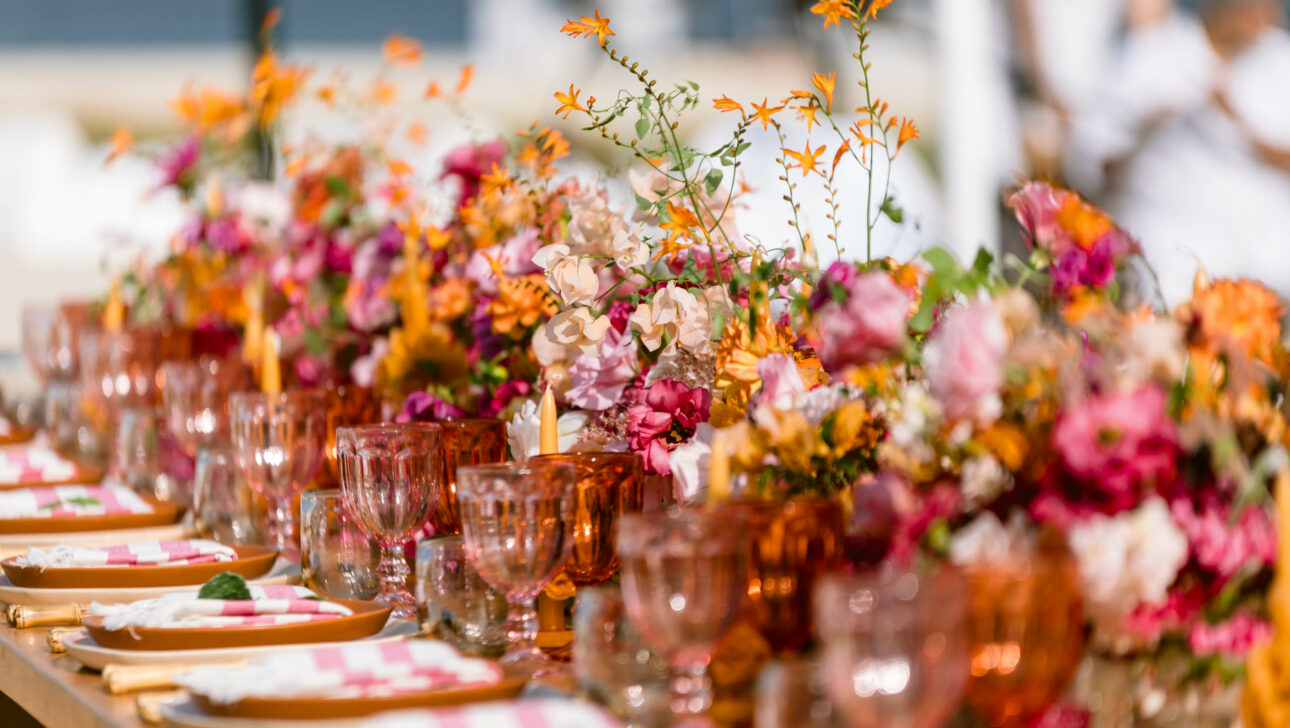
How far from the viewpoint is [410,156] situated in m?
2.25

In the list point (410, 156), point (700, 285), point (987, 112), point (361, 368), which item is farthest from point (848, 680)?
point (987, 112)

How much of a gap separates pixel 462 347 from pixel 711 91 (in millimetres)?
4766

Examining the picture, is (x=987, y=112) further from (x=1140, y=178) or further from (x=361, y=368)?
(x=361, y=368)

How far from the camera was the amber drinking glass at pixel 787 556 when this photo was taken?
92cm

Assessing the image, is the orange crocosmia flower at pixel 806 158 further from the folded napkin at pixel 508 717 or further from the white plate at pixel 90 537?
the white plate at pixel 90 537

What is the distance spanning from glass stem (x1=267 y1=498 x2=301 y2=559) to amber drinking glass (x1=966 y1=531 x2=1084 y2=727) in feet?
3.26

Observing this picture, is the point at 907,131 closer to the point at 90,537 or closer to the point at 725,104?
the point at 725,104

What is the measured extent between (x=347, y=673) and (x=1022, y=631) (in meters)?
0.44

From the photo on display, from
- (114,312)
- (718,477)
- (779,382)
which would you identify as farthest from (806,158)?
(114,312)

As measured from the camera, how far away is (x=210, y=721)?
37.1 inches

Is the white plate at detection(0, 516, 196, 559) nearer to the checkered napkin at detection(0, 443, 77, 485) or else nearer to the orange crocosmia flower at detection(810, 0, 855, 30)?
the checkered napkin at detection(0, 443, 77, 485)

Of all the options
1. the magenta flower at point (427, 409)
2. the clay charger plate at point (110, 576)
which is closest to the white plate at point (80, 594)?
the clay charger plate at point (110, 576)

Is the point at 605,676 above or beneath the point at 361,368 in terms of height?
beneath

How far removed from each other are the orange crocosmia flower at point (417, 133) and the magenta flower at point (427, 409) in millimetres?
626
